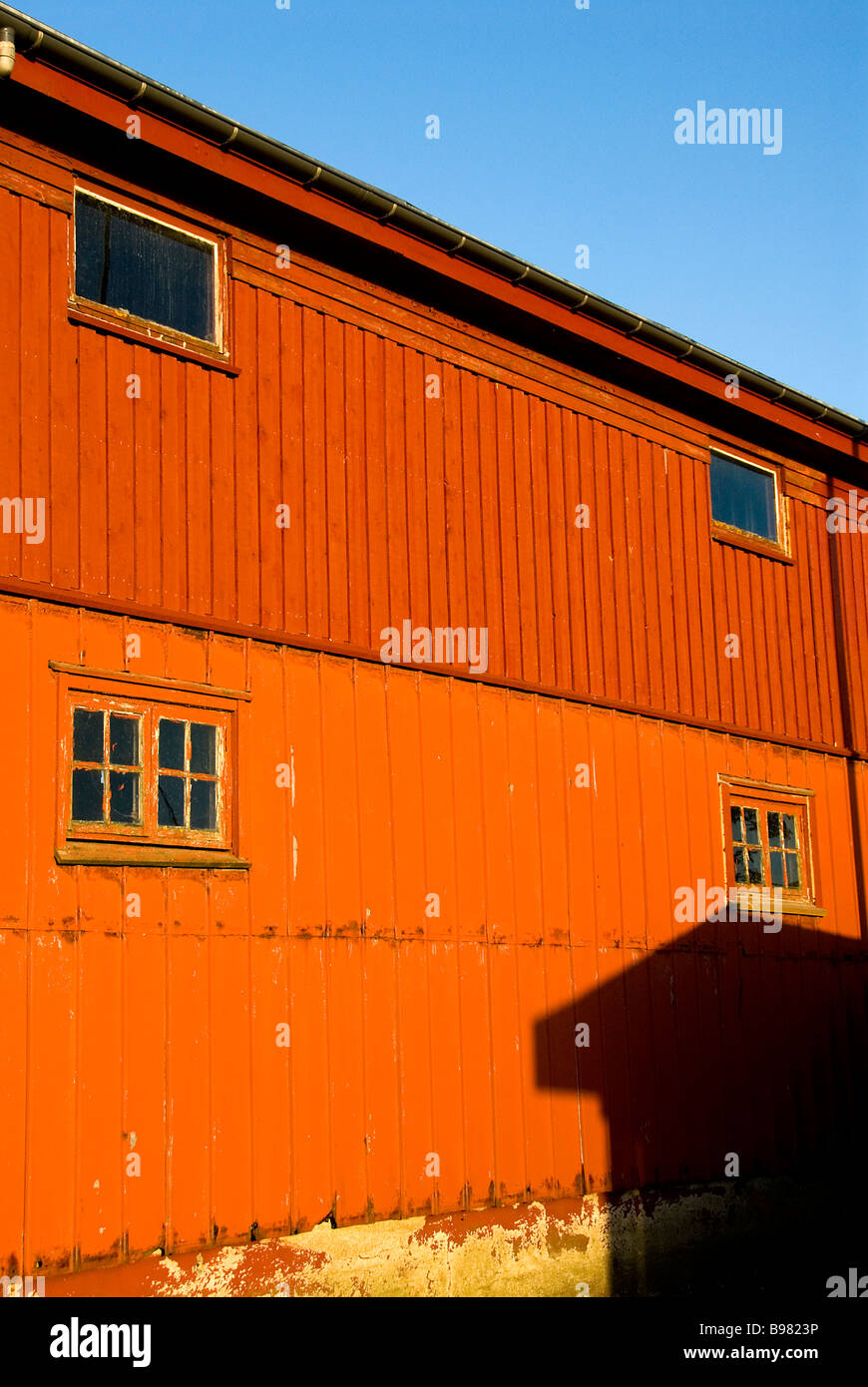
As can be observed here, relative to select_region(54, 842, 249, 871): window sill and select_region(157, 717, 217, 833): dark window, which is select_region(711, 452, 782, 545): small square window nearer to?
select_region(157, 717, 217, 833): dark window

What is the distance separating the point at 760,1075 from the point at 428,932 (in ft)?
13.0

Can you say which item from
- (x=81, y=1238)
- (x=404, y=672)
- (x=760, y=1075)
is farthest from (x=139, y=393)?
(x=760, y=1075)

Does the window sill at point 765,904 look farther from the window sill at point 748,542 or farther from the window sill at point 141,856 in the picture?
the window sill at point 141,856

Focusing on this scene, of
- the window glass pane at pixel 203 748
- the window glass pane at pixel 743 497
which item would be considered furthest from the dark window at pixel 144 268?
the window glass pane at pixel 743 497

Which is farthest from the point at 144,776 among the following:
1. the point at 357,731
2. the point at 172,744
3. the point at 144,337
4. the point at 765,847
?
the point at 765,847

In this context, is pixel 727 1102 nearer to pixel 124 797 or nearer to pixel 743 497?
pixel 743 497

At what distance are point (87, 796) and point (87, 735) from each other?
1.14ft

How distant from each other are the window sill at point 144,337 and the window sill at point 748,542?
5.37 metres

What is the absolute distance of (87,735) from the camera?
8.39 m

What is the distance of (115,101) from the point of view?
9.06 meters

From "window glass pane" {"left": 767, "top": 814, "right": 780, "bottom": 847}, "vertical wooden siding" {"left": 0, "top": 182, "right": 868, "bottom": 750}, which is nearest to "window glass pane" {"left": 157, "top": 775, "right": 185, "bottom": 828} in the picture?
"vertical wooden siding" {"left": 0, "top": 182, "right": 868, "bottom": 750}

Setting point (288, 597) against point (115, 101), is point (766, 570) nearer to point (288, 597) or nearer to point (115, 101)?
point (288, 597)

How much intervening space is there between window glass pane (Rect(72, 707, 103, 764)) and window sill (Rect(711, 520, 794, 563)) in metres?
6.75

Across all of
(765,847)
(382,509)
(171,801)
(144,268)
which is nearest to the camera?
(171,801)
